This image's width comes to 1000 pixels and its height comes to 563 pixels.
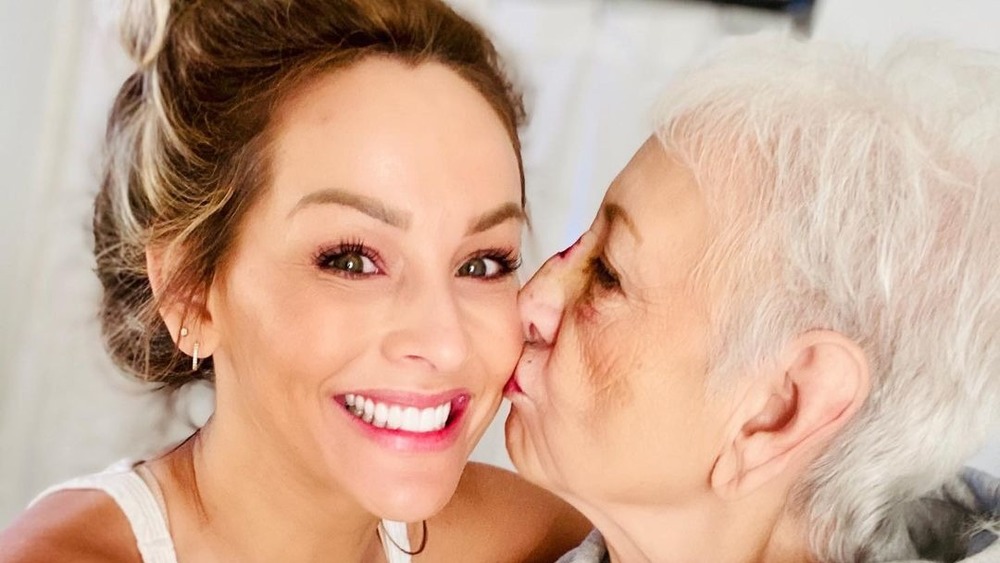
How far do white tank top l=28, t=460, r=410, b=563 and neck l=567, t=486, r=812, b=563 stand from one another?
474 millimetres

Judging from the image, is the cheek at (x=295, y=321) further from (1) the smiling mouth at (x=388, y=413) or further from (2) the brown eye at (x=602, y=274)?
(2) the brown eye at (x=602, y=274)

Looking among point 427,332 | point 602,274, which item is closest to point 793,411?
point 602,274

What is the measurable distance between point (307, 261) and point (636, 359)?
1.19ft

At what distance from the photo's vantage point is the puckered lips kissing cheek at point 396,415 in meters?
0.95

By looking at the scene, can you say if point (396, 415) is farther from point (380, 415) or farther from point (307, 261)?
point (307, 261)

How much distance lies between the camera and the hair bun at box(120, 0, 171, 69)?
3.34 feet

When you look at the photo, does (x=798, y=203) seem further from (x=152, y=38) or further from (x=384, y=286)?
(x=152, y=38)

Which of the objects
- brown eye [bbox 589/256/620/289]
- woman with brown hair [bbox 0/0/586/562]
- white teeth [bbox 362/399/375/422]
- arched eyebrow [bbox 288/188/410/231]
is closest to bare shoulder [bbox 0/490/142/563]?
woman with brown hair [bbox 0/0/586/562]

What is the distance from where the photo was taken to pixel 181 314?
105cm

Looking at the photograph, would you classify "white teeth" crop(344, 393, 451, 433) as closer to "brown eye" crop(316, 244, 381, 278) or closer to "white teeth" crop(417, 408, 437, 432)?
"white teeth" crop(417, 408, 437, 432)

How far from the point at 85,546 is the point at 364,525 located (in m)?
0.37

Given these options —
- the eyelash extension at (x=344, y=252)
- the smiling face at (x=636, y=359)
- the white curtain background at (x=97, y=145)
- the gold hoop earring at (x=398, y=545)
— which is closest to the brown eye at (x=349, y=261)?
the eyelash extension at (x=344, y=252)

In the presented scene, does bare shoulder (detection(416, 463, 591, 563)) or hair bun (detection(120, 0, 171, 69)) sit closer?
hair bun (detection(120, 0, 171, 69))

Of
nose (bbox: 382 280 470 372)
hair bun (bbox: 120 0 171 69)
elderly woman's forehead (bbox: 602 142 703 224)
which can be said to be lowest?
nose (bbox: 382 280 470 372)
